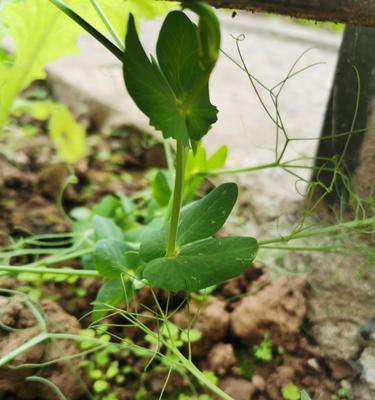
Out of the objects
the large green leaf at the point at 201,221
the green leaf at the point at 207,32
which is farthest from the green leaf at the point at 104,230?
the green leaf at the point at 207,32

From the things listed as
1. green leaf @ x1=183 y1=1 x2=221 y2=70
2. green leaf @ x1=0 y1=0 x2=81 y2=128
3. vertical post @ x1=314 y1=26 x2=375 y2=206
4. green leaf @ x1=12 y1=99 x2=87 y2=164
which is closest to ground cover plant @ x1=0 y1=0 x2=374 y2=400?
green leaf @ x1=183 y1=1 x2=221 y2=70

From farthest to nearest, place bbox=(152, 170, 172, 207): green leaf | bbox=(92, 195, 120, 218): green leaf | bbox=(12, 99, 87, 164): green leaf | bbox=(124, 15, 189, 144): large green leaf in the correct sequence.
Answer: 1. bbox=(12, 99, 87, 164): green leaf
2. bbox=(92, 195, 120, 218): green leaf
3. bbox=(152, 170, 172, 207): green leaf
4. bbox=(124, 15, 189, 144): large green leaf

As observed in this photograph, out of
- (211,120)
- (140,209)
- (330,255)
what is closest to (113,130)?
(140,209)

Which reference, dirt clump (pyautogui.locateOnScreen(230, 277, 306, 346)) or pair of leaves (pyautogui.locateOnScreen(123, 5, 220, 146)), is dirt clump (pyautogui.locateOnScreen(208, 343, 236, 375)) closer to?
dirt clump (pyautogui.locateOnScreen(230, 277, 306, 346))

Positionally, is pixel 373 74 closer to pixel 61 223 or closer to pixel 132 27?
pixel 132 27

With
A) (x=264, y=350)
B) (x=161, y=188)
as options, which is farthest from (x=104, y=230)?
(x=264, y=350)

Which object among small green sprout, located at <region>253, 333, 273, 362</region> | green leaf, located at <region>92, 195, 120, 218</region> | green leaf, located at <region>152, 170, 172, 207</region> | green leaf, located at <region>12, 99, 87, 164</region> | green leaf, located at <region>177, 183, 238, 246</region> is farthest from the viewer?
green leaf, located at <region>12, 99, 87, 164</region>

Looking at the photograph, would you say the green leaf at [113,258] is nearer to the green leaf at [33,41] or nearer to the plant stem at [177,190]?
the plant stem at [177,190]

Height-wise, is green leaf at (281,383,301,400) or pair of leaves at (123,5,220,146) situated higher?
pair of leaves at (123,5,220,146)
